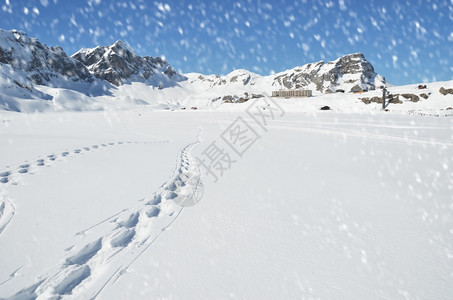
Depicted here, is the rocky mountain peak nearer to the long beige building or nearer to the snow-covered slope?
the snow-covered slope

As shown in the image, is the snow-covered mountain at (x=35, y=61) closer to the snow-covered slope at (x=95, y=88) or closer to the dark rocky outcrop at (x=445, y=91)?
the snow-covered slope at (x=95, y=88)

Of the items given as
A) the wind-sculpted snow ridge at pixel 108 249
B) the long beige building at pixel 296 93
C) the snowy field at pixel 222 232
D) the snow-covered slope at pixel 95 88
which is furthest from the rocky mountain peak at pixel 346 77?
→ the wind-sculpted snow ridge at pixel 108 249

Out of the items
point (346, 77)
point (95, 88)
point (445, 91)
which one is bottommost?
point (95, 88)

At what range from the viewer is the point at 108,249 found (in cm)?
302

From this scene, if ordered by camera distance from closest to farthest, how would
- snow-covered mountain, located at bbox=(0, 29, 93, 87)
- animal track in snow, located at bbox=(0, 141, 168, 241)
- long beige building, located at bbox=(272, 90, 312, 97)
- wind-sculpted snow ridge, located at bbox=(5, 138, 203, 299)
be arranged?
1. wind-sculpted snow ridge, located at bbox=(5, 138, 203, 299)
2. animal track in snow, located at bbox=(0, 141, 168, 241)
3. long beige building, located at bbox=(272, 90, 312, 97)
4. snow-covered mountain, located at bbox=(0, 29, 93, 87)

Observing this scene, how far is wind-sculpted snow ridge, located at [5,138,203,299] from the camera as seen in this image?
240cm

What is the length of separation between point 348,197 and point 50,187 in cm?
568

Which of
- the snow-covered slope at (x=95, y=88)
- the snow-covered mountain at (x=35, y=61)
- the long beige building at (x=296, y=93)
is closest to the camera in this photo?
the snow-covered slope at (x=95, y=88)

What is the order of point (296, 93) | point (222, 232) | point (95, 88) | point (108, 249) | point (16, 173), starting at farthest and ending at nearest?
point (95, 88)
point (296, 93)
point (16, 173)
point (222, 232)
point (108, 249)

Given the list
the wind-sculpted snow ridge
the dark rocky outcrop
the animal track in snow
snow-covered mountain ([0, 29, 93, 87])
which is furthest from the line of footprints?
snow-covered mountain ([0, 29, 93, 87])

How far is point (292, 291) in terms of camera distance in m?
2.38

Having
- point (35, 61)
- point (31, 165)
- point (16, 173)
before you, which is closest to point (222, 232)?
point (16, 173)

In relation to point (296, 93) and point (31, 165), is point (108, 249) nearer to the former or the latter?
point (31, 165)

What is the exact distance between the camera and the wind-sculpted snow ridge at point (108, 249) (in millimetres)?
2402
